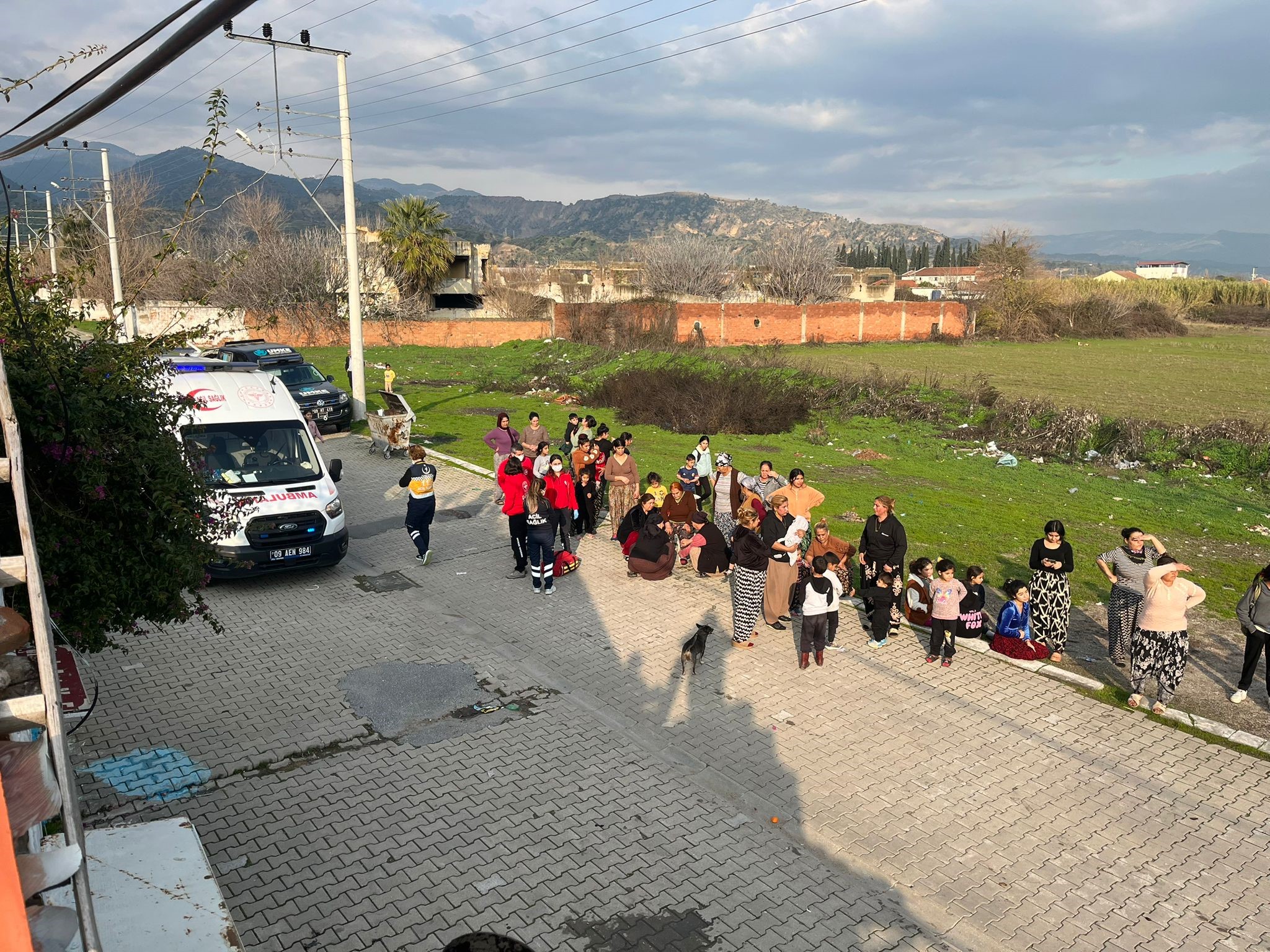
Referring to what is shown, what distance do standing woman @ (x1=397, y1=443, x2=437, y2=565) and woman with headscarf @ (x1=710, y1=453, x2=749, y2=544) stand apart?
13.0ft

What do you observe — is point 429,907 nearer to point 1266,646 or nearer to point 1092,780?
point 1092,780

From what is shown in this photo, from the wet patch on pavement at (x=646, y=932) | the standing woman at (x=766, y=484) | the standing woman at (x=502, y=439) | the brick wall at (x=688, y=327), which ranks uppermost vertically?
the brick wall at (x=688, y=327)

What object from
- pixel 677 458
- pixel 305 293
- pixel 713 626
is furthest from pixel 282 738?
pixel 305 293

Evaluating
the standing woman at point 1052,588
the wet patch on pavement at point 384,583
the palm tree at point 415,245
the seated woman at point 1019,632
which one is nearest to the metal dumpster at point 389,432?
the wet patch on pavement at point 384,583

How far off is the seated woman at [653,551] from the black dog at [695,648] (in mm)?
2725

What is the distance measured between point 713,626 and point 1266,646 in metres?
→ 5.49

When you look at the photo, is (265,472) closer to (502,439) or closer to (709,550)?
(502,439)

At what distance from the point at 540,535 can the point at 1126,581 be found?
660 cm

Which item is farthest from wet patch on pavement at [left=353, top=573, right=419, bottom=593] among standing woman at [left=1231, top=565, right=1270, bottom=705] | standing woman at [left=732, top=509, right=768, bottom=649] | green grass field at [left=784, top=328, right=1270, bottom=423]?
green grass field at [left=784, top=328, right=1270, bottom=423]

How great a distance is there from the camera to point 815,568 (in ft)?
29.6

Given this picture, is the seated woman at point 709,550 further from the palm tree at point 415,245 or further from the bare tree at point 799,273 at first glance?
the bare tree at point 799,273

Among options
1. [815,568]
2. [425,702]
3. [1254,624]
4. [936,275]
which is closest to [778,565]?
[815,568]

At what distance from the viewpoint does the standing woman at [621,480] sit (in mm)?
13312

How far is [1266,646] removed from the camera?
27.4ft
